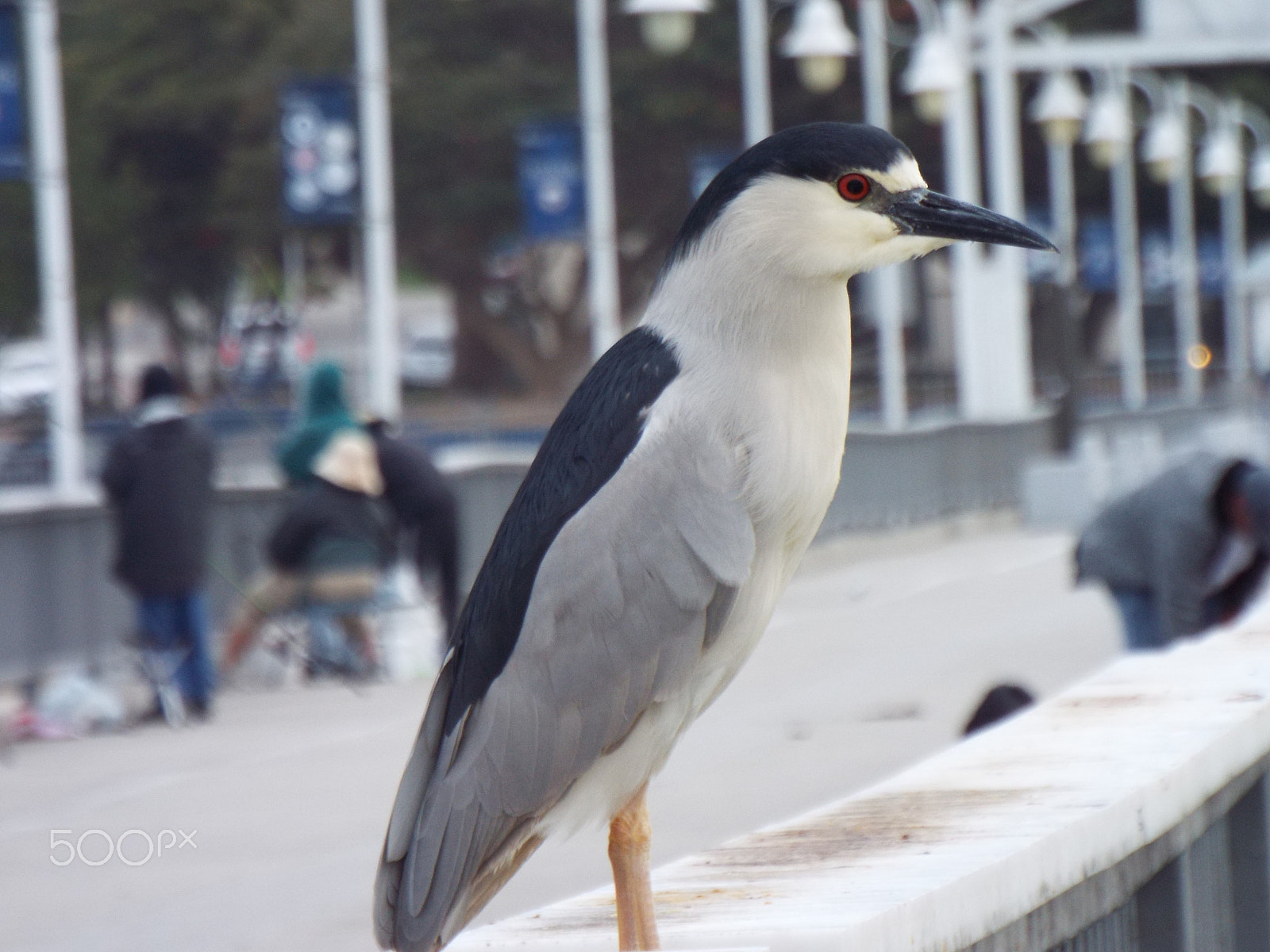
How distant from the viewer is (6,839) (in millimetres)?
9164

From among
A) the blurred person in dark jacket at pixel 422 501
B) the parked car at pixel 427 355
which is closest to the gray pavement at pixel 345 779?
the blurred person in dark jacket at pixel 422 501

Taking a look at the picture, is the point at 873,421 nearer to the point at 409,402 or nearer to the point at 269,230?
the point at 269,230

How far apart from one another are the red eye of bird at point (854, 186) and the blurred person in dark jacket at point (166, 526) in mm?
9922

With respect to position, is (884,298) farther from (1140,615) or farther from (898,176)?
(898,176)

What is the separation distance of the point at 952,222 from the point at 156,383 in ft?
33.9

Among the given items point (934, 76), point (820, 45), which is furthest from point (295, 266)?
point (820, 45)

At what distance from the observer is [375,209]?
61.3ft

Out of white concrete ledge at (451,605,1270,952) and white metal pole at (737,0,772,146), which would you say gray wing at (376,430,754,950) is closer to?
white concrete ledge at (451,605,1270,952)

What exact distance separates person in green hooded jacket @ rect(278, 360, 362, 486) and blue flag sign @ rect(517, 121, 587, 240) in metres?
8.54

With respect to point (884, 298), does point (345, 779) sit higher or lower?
lower

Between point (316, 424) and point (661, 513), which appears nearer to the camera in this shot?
point (661, 513)

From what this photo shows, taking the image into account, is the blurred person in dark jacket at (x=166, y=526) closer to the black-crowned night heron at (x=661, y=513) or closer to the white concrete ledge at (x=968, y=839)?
the white concrete ledge at (x=968, y=839)

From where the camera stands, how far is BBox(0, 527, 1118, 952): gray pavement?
7.69 metres

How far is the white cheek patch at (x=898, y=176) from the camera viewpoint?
9.73 feet
